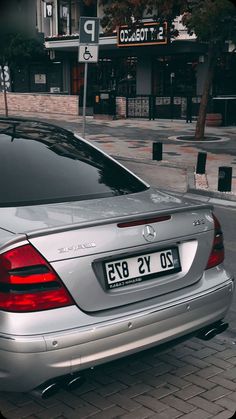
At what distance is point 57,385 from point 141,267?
80 centimetres

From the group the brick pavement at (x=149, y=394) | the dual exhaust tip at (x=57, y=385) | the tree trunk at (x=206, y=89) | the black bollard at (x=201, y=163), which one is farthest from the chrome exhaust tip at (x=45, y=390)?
the tree trunk at (x=206, y=89)

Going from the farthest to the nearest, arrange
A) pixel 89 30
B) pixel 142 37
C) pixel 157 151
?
pixel 142 37 → pixel 157 151 → pixel 89 30

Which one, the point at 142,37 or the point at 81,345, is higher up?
the point at 142,37

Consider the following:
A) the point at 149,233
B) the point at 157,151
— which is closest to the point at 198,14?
the point at 157,151

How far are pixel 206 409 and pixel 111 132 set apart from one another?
63.0 feet

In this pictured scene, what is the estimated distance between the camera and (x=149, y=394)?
371cm

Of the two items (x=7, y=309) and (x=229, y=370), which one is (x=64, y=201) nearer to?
(x=7, y=309)

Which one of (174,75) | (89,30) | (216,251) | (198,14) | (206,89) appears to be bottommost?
(216,251)

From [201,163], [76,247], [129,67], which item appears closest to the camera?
[76,247]

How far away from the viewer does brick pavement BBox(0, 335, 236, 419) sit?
3.47 meters

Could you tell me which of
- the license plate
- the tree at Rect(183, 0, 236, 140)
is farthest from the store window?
the license plate

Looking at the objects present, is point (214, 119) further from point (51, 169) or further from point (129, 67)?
point (51, 169)

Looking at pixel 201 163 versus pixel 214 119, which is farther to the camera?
pixel 214 119

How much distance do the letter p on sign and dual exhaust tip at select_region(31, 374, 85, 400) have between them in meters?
10.6
